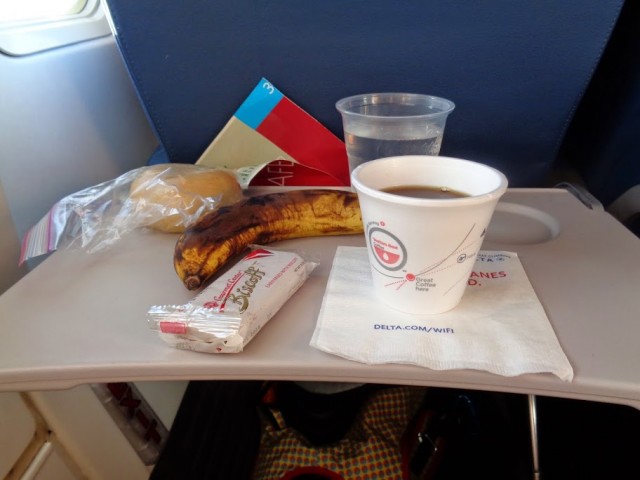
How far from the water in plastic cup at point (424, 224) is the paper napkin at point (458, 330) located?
0.02 meters

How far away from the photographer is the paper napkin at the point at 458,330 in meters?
0.40

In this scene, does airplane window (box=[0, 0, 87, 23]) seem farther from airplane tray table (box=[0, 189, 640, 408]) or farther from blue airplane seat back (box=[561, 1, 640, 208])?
blue airplane seat back (box=[561, 1, 640, 208])

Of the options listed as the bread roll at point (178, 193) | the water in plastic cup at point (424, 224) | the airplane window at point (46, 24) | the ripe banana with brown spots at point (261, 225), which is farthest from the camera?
the airplane window at point (46, 24)

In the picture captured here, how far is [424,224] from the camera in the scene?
39 cm

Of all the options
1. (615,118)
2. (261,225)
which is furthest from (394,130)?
(615,118)

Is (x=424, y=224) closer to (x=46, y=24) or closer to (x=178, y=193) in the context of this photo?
(x=178, y=193)

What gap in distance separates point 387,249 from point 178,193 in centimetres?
37

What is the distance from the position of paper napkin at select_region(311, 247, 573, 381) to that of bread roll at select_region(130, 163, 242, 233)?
263 millimetres

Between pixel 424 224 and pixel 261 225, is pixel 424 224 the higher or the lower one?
the higher one

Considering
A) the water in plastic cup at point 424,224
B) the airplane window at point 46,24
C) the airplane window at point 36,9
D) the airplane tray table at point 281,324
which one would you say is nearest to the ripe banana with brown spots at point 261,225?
the airplane tray table at point 281,324

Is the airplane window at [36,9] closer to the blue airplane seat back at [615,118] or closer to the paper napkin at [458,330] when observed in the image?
the paper napkin at [458,330]

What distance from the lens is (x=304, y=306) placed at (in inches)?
19.3

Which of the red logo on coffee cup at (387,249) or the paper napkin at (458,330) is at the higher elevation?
the red logo on coffee cup at (387,249)

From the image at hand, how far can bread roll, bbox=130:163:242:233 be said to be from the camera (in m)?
0.65
